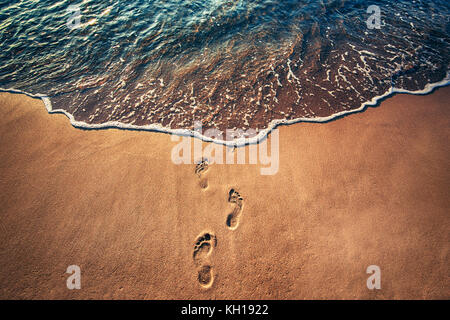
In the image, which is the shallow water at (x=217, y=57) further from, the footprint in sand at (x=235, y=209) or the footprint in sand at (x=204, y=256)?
the footprint in sand at (x=204, y=256)

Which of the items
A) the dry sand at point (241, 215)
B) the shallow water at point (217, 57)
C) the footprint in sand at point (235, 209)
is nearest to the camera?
the dry sand at point (241, 215)

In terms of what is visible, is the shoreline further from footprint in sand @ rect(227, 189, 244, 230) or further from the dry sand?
footprint in sand @ rect(227, 189, 244, 230)

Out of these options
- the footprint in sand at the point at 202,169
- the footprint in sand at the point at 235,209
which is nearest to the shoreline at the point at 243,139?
the footprint in sand at the point at 202,169

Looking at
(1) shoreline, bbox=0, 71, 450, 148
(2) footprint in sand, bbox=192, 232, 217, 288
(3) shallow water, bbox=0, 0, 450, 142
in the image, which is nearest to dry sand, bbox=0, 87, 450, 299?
(2) footprint in sand, bbox=192, 232, 217, 288

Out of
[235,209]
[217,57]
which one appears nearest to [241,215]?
[235,209]

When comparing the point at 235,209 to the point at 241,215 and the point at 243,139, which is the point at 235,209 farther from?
the point at 243,139

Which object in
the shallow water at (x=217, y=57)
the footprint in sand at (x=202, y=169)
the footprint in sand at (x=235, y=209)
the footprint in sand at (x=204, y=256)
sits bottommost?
the footprint in sand at (x=204, y=256)
